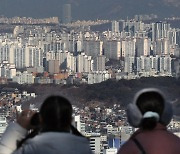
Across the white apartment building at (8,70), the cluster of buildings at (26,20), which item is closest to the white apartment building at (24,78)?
the white apartment building at (8,70)

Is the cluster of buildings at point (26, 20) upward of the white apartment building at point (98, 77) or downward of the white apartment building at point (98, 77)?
upward

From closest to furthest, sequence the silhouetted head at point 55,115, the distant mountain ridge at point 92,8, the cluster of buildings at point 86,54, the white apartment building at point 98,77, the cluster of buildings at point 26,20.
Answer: the silhouetted head at point 55,115 → the white apartment building at point 98,77 → the cluster of buildings at point 86,54 → the cluster of buildings at point 26,20 → the distant mountain ridge at point 92,8

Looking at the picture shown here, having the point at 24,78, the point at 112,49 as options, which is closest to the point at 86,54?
the point at 112,49

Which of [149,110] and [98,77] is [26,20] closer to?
[98,77]

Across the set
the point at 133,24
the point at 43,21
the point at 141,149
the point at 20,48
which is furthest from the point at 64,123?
the point at 43,21

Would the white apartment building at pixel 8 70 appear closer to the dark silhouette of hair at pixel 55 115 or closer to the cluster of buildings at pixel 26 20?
the cluster of buildings at pixel 26 20

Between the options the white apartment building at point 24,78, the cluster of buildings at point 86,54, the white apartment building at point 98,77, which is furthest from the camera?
the cluster of buildings at point 86,54
